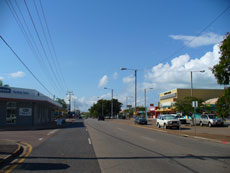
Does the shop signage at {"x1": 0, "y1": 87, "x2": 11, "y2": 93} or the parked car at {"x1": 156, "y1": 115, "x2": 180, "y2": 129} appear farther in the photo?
the shop signage at {"x1": 0, "y1": 87, "x2": 11, "y2": 93}

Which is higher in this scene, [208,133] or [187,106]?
[187,106]

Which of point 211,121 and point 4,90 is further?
point 4,90

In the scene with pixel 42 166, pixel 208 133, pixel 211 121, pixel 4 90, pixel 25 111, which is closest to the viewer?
pixel 42 166

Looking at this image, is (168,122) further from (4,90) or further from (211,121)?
(4,90)

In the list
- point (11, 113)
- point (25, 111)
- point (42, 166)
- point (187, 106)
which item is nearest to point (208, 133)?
point (187, 106)

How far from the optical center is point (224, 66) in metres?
17.4

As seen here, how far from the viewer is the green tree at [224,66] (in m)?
17.2

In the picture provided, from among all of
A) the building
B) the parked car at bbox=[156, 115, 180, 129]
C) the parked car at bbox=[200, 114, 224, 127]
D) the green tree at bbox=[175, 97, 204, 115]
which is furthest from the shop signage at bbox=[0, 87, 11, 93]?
the parked car at bbox=[200, 114, 224, 127]

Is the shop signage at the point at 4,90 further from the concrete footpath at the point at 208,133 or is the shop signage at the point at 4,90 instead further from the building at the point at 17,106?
the concrete footpath at the point at 208,133

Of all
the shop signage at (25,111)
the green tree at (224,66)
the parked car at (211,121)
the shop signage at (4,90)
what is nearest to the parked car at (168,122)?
the parked car at (211,121)

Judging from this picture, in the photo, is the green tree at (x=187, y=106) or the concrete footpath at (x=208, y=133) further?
the green tree at (x=187, y=106)

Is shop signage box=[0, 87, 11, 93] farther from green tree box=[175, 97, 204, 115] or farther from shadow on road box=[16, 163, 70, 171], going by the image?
shadow on road box=[16, 163, 70, 171]

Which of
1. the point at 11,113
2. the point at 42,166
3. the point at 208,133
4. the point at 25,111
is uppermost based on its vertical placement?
the point at 25,111

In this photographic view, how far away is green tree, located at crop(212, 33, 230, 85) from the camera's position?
56.3ft
